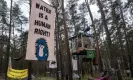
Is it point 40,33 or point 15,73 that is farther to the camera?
point 15,73

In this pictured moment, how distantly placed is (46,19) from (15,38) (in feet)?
110

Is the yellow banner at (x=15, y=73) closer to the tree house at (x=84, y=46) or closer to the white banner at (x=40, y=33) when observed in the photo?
the tree house at (x=84, y=46)

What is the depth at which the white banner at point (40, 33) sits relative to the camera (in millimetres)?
3053

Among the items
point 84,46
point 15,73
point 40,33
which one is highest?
point 84,46

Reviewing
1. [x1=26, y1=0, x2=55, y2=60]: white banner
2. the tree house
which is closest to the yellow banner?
the tree house

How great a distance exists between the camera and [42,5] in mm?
3396

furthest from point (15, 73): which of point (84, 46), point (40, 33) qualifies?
point (40, 33)

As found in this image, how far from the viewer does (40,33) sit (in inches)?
127

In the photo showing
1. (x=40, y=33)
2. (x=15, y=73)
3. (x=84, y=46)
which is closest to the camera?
(x=40, y=33)

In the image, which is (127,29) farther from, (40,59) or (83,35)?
(40,59)

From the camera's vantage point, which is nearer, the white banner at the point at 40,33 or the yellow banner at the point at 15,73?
the white banner at the point at 40,33

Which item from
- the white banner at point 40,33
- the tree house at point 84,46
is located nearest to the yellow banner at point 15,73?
the tree house at point 84,46

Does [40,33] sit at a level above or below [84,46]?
below

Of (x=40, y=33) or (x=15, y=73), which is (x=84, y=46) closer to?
(x=15, y=73)
